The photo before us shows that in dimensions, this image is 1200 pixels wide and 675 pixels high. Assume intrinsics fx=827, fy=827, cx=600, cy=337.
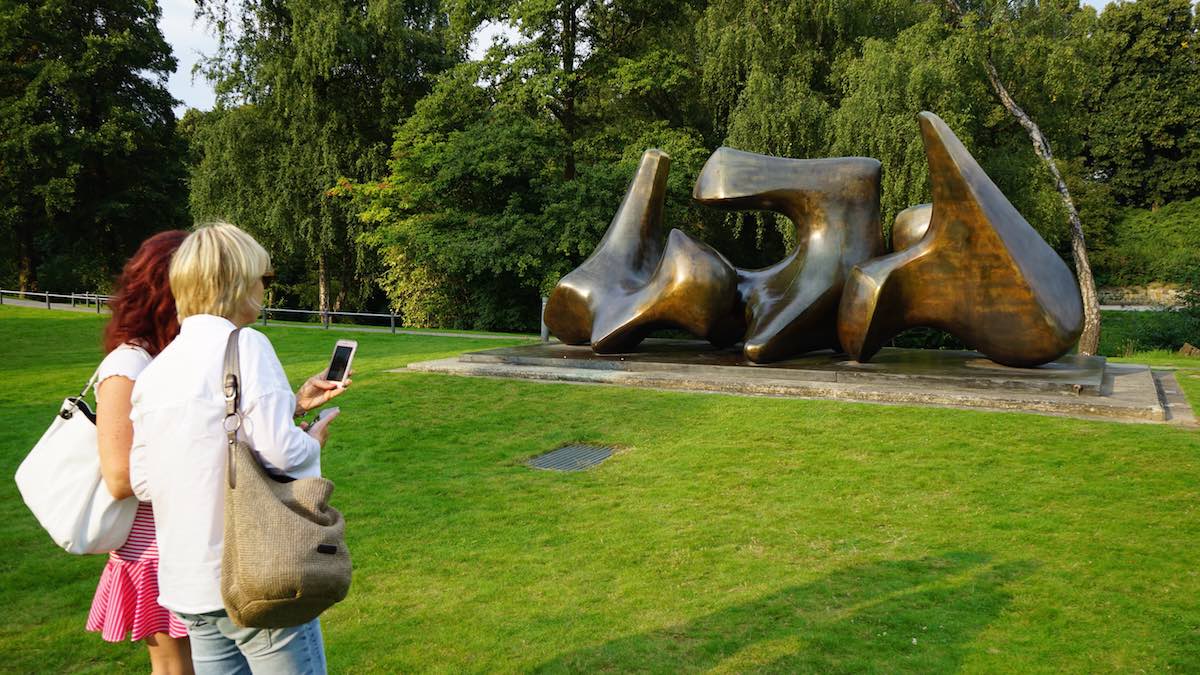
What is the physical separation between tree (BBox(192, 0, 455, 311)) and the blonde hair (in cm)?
2793

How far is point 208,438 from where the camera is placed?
2221mm

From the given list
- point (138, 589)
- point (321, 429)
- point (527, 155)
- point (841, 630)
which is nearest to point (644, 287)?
point (841, 630)

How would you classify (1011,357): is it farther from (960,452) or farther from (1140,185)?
(1140,185)

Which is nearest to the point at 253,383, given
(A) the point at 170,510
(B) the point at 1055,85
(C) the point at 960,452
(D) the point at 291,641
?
(A) the point at 170,510

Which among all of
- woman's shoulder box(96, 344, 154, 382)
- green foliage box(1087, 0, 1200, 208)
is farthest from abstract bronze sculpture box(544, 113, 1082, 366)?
green foliage box(1087, 0, 1200, 208)

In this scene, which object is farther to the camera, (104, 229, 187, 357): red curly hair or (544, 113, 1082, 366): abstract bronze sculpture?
(544, 113, 1082, 366): abstract bronze sculpture

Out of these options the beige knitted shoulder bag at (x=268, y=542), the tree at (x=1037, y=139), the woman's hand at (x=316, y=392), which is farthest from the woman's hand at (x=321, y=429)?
the tree at (x=1037, y=139)

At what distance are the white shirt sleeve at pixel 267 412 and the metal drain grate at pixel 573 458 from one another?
225 inches

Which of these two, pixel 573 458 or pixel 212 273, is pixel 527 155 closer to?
pixel 573 458

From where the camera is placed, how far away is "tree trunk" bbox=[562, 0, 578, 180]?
2642cm

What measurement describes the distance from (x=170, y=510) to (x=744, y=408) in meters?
8.24

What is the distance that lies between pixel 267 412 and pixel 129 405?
1.98 ft

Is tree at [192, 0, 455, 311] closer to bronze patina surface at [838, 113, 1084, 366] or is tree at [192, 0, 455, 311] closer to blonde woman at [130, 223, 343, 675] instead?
bronze patina surface at [838, 113, 1084, 366]

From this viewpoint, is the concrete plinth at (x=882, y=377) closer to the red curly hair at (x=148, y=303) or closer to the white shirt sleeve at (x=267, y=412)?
the red curly hair at (x=148, y=303)
